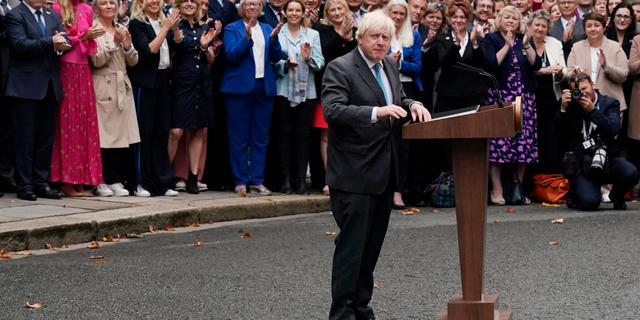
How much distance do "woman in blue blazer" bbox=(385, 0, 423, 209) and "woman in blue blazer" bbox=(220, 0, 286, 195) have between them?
4.35 feet

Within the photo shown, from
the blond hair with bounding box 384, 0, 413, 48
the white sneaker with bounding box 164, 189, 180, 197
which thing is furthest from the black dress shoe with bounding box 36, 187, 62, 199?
the blond hair with bounding box 384, 0, 413, 48

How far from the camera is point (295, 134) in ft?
50.3

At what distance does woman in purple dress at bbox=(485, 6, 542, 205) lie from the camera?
15586 mm

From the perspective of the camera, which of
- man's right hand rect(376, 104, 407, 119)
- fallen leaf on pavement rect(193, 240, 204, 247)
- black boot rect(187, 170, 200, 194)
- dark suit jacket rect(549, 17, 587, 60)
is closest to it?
man's right hand rect(376, 104, 407, 119)

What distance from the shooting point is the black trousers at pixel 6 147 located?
13.8m

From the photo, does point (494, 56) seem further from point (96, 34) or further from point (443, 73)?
point (96, 34)

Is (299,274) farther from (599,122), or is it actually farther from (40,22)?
(599,122)

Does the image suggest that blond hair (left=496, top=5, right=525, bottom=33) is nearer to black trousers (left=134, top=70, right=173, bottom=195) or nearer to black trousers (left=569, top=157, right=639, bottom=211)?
black trousers (left=569, top=157, right=639, bottom=211)

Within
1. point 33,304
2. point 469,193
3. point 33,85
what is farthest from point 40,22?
point 469,193

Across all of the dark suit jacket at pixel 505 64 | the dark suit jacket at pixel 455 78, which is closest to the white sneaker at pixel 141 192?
the dark suit jacket at pixel 455 78

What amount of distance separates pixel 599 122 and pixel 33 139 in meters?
6.17

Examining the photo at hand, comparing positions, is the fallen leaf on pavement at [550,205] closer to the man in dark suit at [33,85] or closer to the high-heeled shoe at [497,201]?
the high-heeled shoe at [497,201]

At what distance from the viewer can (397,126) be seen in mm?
8289

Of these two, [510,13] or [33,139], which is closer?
[33,139]
